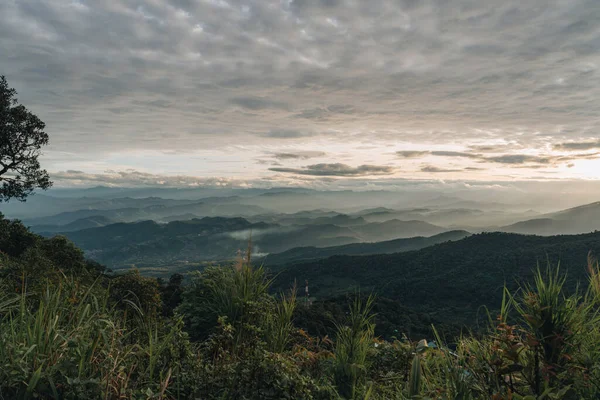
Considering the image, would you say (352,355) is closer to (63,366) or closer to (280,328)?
(280,328)

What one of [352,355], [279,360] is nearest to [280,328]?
Result: [352,355]

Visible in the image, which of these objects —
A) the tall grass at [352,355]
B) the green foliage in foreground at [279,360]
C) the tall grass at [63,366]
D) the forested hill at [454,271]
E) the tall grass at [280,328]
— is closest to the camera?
the tall grass at [63,366]

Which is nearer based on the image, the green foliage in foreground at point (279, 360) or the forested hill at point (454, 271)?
the green foliage in foreground at point (279, 360)

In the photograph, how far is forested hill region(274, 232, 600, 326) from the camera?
3364 inches

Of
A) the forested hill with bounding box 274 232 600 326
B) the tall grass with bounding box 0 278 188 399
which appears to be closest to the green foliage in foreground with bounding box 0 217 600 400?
the tall grass with bounding box 0 278 188 399

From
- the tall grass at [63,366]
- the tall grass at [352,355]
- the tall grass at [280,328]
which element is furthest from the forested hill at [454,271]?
the tall grass at [63,366]

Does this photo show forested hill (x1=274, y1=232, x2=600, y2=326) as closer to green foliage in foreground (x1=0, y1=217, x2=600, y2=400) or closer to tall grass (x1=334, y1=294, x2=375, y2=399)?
tall grass (x1=334, y1=294, x2=375, y2=399)

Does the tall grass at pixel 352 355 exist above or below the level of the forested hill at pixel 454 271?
above

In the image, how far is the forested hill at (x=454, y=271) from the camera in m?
85.4

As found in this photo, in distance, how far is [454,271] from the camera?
4254 inches

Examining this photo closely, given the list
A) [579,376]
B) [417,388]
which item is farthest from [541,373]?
[417,388]

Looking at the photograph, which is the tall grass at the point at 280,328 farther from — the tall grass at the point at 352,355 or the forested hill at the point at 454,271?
the forested hill at the point at 454,271

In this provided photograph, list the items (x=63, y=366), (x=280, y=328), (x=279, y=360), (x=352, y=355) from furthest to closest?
(x=280, y=328) → (x=352, y=355) → (x=279, y=360) → (x=63, y=366)

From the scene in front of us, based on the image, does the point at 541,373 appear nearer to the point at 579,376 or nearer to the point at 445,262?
the point at 579,376
